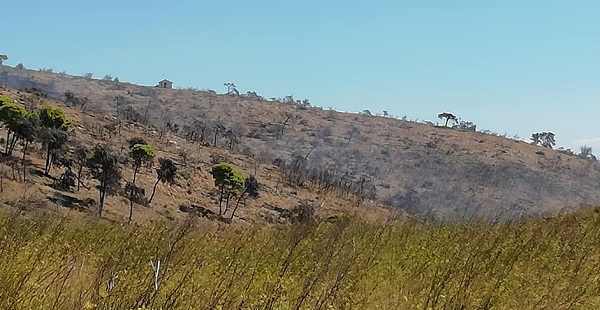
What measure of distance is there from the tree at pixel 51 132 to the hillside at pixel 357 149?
1039cm

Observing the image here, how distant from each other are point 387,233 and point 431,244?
2.52 feet

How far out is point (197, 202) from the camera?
31172mm

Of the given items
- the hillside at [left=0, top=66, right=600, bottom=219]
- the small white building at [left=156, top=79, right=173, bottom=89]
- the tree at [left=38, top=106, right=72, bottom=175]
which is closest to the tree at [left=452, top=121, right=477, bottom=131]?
the hillside at [left=0, top=66, right=600, bottom=219]

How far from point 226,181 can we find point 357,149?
29.7 meters

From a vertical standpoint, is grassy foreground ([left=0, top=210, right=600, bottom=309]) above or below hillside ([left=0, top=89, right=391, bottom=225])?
above

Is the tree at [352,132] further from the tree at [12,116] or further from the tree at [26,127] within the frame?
the tree at [12,116]

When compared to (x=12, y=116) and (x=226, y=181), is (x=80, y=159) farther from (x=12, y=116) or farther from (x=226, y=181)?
(x=226, y=181)

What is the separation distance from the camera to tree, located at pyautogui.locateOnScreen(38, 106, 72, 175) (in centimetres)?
2670

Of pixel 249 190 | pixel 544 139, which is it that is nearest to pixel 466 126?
pixel 544 139

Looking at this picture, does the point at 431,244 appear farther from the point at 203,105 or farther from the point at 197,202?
the point at 203,105

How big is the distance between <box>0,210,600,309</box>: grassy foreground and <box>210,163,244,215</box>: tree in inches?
928

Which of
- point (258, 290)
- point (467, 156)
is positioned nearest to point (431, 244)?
point (258, 290)

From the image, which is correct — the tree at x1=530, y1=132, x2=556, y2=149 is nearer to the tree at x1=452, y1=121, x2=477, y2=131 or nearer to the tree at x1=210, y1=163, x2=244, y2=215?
the tree at x1=452, y1=121, x2=477, y2=131

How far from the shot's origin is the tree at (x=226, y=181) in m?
30.7
